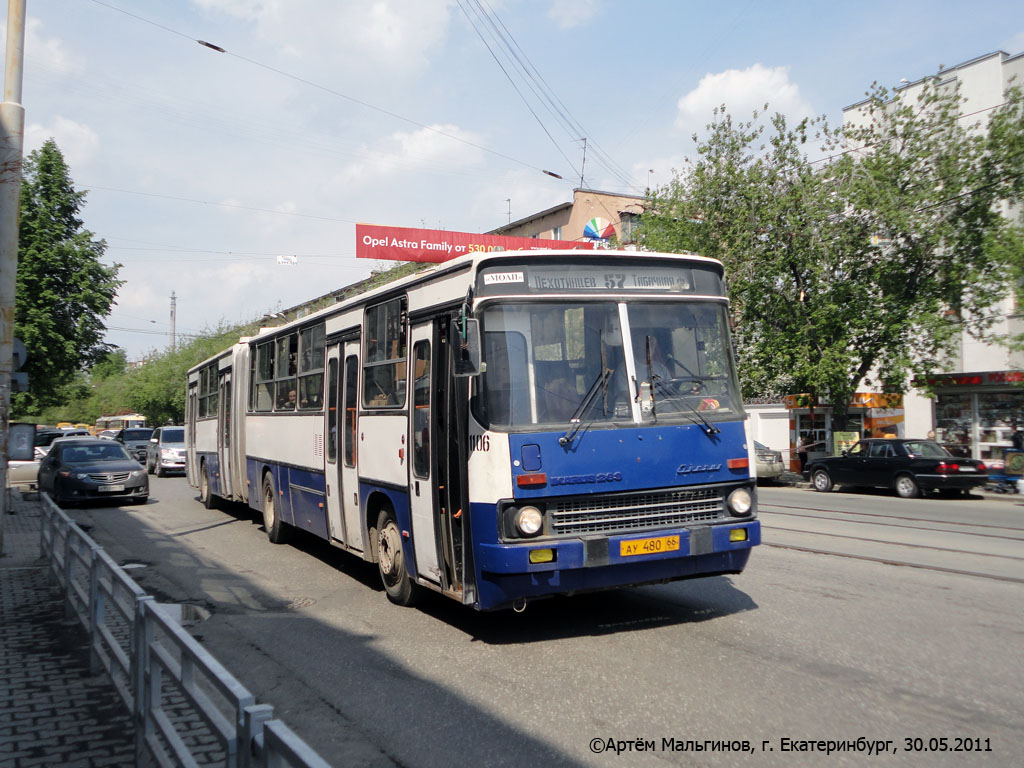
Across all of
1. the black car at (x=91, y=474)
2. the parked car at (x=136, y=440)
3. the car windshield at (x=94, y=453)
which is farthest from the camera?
the parked car at (x=136, y=440)

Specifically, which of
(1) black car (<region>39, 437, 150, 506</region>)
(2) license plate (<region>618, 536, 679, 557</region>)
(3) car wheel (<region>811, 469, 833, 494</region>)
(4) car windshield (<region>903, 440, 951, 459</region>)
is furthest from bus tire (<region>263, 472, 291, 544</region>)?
(3) car wheel (<region>811, 469, 833, 494</region>)

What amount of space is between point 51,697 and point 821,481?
23.0 meters

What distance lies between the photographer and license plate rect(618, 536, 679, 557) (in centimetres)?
637

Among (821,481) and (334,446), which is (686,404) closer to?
(334,446)

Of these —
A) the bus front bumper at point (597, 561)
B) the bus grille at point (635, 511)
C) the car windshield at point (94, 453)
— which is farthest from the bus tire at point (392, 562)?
the car windshield at point (94, 453)

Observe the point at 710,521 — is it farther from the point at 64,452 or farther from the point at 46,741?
the point at 64,452

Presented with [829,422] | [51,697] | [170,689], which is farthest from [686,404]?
[829,422]

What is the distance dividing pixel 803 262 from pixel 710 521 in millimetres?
22747

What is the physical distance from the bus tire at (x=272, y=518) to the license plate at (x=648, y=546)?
775cm

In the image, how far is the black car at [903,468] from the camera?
21547mm

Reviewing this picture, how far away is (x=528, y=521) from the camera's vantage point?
6.21m

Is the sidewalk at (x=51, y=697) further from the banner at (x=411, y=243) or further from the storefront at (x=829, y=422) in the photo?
the banner at (x=411, y=243)

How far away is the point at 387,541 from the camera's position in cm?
837

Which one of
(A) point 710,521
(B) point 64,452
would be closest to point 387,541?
(A) point 710,521
